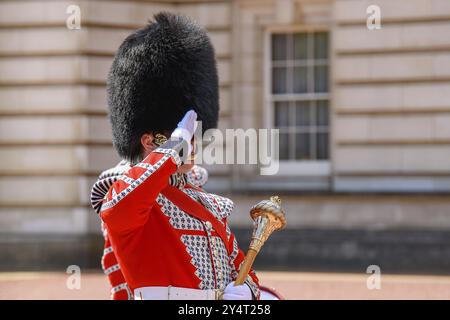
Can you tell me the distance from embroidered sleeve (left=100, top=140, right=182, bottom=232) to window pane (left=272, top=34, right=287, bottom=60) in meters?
9.15

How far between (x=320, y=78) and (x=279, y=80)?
1.89 feet

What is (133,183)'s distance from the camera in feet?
8.61

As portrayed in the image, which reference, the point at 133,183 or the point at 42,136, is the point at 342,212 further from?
the point at 133,183

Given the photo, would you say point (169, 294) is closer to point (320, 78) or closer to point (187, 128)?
point (187, 128)

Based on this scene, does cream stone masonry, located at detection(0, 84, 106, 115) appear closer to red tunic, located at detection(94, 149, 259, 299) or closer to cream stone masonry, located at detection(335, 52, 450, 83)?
cream stone masonry, located at detection(335, 52, 450, 83)

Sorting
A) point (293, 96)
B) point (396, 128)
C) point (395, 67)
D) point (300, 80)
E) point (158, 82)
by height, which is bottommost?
point (396, 128)

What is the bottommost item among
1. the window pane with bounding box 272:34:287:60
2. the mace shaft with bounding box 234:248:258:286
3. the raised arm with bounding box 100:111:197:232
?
the mace shaft with bounding box 234:248:258:286

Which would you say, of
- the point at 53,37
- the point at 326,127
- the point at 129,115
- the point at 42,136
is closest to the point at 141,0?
the point at 53,37

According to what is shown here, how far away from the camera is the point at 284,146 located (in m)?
11.7

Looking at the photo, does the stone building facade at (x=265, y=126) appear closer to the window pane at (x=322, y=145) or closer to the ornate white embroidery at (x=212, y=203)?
the window pane at (x=322, y=145)

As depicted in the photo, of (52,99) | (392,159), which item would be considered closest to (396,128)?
(392,159)

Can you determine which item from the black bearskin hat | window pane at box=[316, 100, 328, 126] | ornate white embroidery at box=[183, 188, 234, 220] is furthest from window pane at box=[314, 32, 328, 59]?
ornate white embroidery at box=[183, 188, 234, 220]

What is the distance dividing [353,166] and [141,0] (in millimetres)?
3645

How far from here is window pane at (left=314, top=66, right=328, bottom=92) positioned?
11570mm
